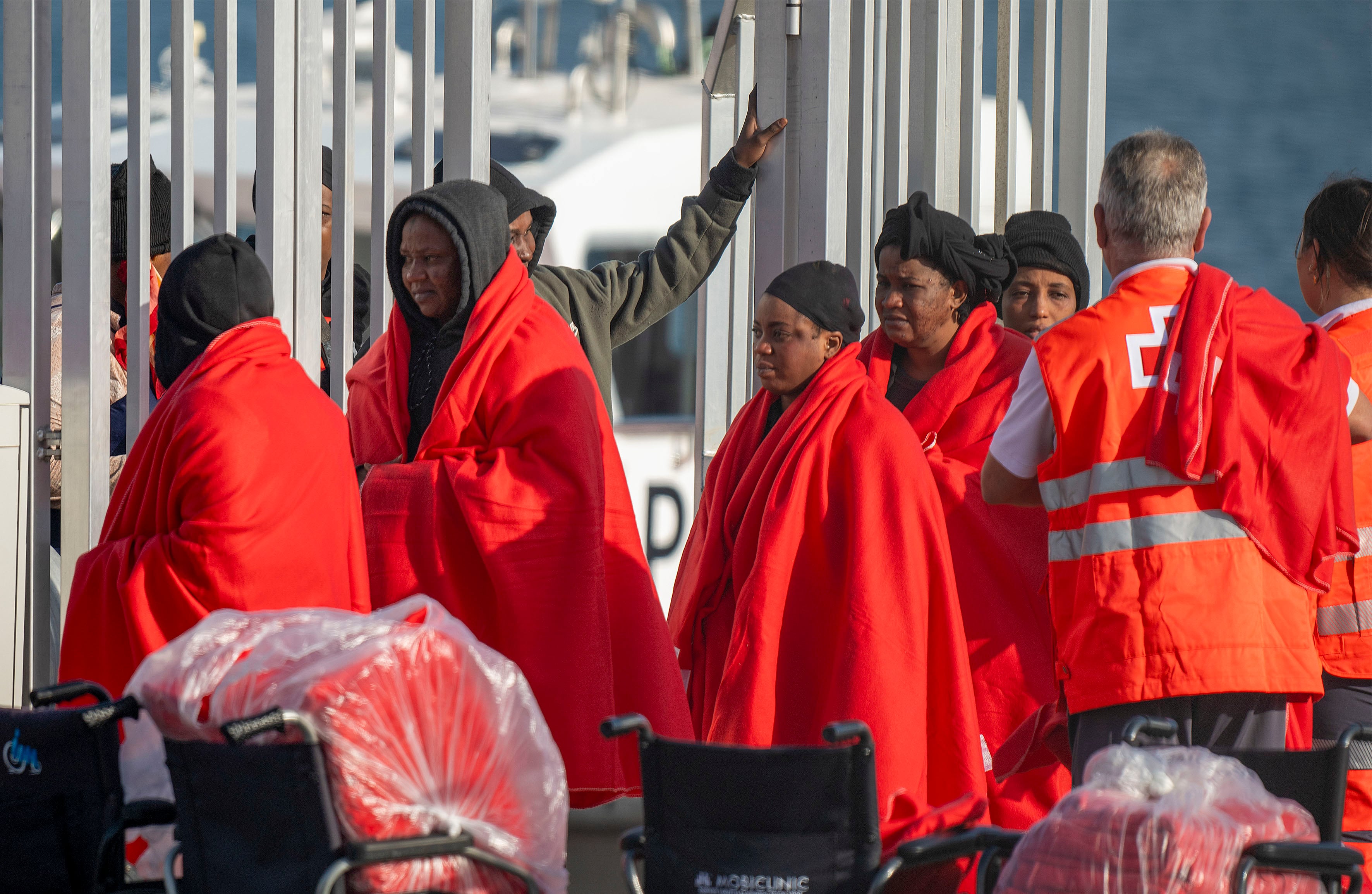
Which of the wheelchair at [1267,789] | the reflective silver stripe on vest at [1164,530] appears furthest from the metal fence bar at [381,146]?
the wheelchair at [1267,789]

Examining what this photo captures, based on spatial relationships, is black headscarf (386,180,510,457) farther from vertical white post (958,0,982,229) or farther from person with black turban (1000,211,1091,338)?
vertical white post (958,0,982,229)

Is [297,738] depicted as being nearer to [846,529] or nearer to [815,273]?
[846,529]

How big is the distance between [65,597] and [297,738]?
2051 millimetres

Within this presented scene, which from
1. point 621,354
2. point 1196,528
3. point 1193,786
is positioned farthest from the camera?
point 621,354

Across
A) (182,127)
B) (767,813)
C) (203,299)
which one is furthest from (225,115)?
(767,813)

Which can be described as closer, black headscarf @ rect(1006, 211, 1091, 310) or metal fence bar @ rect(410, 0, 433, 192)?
metal fence bar @ rect(410, 0, 433, 192)

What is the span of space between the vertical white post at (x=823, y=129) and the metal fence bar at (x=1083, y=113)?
1.17 meters

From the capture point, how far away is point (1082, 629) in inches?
102

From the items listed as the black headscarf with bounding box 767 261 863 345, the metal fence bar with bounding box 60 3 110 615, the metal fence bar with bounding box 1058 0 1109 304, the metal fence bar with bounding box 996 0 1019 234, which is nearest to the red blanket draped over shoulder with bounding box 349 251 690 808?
the black headscarf with bounding box 767 261 863 345

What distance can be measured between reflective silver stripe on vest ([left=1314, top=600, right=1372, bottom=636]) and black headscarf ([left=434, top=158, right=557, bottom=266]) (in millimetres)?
1850

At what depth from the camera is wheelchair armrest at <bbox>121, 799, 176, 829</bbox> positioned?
2434 millimetres

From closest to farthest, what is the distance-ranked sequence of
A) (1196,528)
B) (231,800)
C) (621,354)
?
(231,800) → (1196,528) → (621,354)

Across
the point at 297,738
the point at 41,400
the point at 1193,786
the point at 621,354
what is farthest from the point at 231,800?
the point at 621,354

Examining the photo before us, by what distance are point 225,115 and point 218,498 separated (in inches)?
50.0
